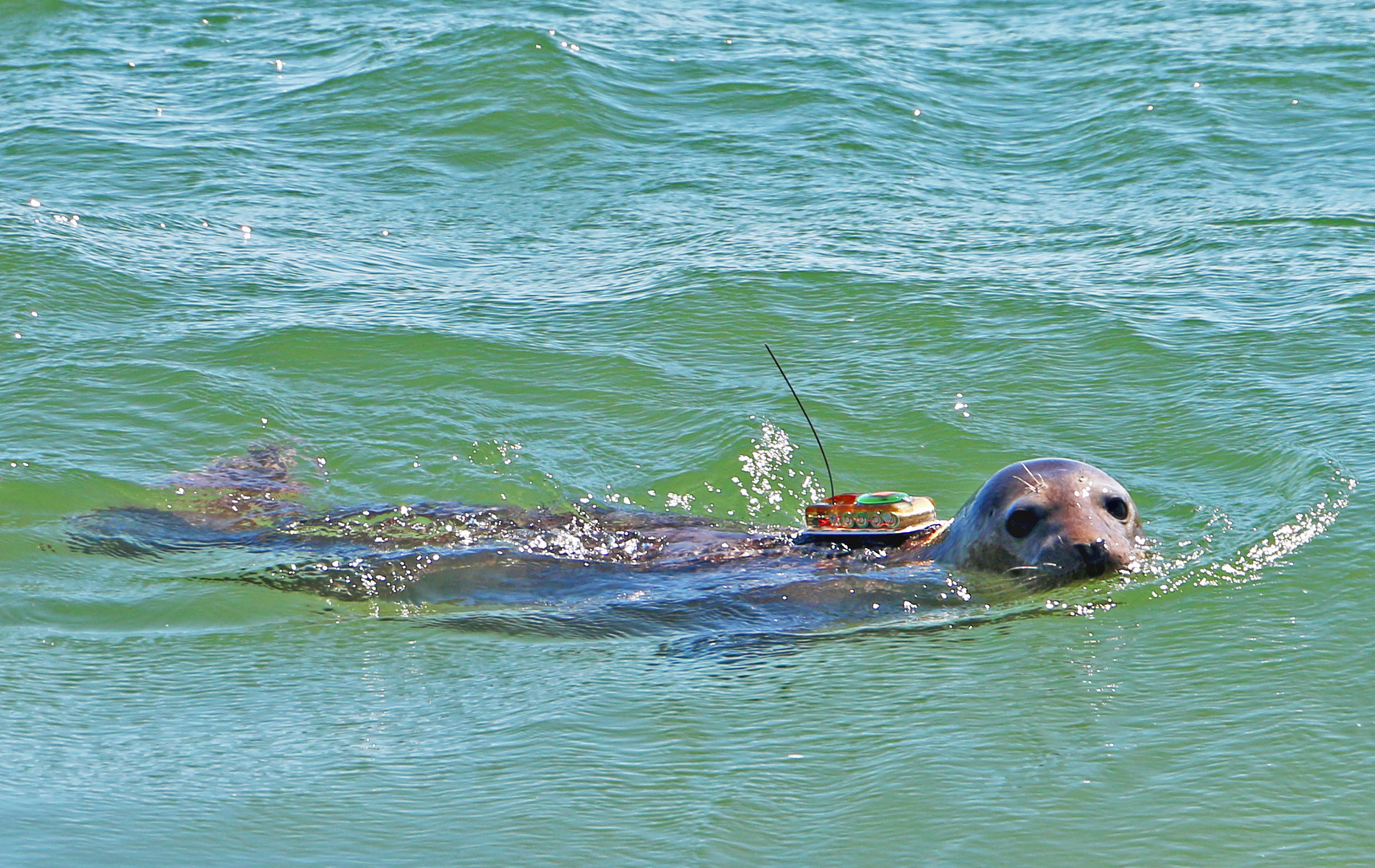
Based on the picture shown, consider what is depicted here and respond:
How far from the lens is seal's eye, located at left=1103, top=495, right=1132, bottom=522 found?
562cm

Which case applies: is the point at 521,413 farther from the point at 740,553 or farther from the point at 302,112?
the point at 302,112

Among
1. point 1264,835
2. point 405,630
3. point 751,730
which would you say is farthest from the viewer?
point 405,630

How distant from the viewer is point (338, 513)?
6.98 meters

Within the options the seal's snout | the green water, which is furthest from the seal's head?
the green water

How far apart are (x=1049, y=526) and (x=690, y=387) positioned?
3.30 m

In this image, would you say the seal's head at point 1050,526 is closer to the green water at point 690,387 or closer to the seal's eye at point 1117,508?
the seal's eye at point 1117,508

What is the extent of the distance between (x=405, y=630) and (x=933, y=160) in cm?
738

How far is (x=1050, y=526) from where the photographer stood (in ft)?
18.1

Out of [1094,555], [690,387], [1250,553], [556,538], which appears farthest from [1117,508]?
[690,387]

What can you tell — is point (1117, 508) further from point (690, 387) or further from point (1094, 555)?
point (690, 387)

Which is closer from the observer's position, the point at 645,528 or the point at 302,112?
the point at 645,528

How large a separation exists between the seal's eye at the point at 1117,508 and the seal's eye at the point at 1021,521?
273 mm

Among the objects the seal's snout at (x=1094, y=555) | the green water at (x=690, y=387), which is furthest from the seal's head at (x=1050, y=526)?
the green water at (x=690, y=387)

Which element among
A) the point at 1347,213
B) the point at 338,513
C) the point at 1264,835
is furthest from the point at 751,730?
the point at 1347,213
